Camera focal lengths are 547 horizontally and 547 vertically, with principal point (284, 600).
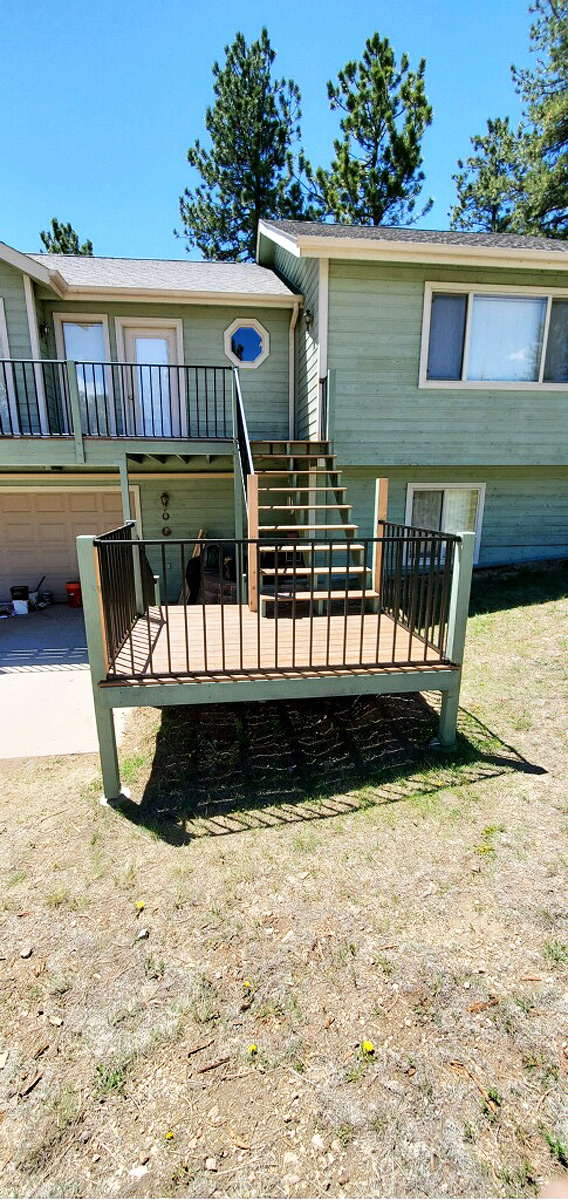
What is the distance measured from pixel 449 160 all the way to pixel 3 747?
25.2 meters

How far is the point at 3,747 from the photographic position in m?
4.40

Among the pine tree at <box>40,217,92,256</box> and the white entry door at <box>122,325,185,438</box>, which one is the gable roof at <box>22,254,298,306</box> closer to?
the white entry door at <box>122,325,185,438</box>

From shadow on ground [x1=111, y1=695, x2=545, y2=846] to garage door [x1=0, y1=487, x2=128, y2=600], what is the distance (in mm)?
6028

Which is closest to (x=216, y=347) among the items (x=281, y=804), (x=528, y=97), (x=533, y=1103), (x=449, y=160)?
(x=281, y=804)

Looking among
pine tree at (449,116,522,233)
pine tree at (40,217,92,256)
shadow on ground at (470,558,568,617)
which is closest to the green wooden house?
shadow on ground at (470,558,568,617)

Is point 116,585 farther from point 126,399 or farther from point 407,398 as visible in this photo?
point 126,399

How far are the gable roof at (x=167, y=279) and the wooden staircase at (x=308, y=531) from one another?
2.32 metres

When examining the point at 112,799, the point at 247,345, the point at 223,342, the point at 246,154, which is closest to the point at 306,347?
the point at 247,345

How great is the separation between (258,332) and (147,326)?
1.74 m

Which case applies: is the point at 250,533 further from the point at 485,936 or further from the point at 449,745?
the point at 485,936

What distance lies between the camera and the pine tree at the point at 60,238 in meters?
20.9

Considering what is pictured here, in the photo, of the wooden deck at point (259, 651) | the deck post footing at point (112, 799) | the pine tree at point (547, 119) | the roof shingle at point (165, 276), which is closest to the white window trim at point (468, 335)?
the roof shingle at point (165, 276)

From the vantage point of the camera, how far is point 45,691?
5.66 metres

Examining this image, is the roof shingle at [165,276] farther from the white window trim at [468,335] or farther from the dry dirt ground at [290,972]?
the dry dirt ground at [290,972]
